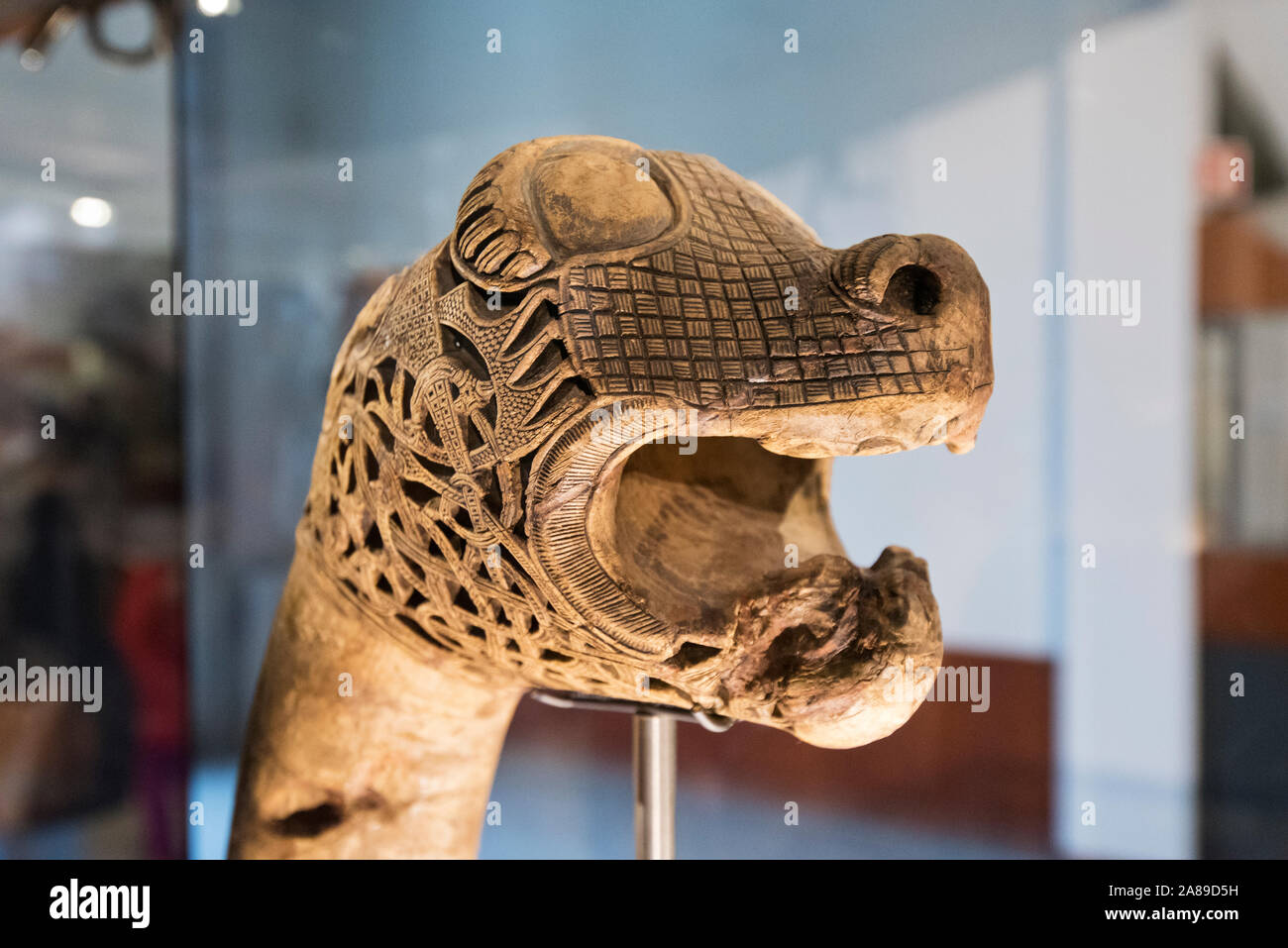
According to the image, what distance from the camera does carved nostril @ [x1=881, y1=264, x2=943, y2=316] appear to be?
74 centimetres

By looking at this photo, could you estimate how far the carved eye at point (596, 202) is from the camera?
780mm

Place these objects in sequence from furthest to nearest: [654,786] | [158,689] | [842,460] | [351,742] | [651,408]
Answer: [158,689] → [842,460] → [654,786] → [351,742] → [651,408]

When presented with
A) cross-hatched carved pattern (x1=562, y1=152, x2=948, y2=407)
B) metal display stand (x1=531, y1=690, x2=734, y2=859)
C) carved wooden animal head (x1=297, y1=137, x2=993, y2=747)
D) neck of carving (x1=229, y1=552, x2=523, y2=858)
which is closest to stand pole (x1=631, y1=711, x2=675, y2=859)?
metal display stand (x1=531, y1=690, x2=734, y2=859)

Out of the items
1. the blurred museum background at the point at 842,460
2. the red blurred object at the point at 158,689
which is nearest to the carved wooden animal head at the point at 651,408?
the blurred museum background at the point at 842,460

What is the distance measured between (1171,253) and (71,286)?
6.83 feet

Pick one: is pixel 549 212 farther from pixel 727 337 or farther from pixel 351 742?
pixel 351 742

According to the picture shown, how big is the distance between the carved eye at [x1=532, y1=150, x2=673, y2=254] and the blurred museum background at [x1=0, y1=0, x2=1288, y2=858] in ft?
3.03

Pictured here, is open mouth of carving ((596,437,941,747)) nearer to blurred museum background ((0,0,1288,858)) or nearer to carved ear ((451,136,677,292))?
carved ear ((451,136,677,292))

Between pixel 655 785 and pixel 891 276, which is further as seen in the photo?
pixel 655 785

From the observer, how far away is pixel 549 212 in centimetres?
79

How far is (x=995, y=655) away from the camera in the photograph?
1.92 metres

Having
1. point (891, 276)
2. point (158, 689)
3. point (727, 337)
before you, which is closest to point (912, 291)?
point (891, 276)

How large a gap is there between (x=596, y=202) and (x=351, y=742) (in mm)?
603
